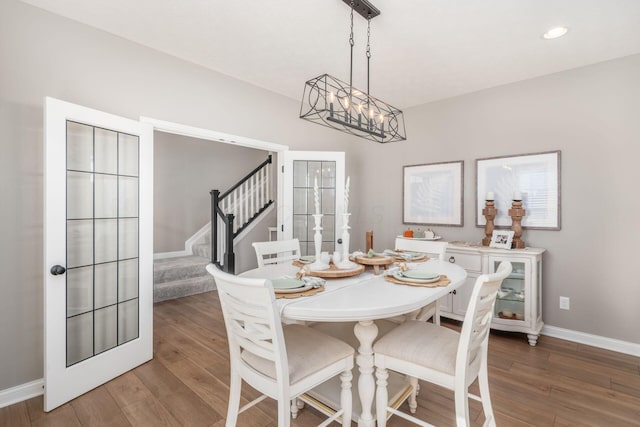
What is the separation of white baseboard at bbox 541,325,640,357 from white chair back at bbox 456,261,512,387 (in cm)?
228

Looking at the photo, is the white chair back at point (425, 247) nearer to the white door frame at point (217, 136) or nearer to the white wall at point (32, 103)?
the white door frame at point (217, 136)

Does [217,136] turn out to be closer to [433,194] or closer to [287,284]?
[287,284]

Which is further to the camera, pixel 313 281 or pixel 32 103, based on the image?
pixel 32 103

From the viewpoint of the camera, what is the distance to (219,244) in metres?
4.87

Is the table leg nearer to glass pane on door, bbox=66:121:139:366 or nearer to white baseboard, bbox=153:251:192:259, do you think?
glass pane on door, bbox=66:121:139:366

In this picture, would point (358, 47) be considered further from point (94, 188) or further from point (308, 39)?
point (94, 188)

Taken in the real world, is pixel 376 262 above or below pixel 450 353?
above

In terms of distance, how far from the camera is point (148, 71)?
271cm

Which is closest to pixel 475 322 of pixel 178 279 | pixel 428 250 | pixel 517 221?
pixel 428 250

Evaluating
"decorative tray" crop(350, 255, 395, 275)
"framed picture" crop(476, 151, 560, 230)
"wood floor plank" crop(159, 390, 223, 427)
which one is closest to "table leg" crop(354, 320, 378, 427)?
"decorative tray" crop(350, 255, 395, 275)

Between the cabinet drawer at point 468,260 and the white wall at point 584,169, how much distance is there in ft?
1.55

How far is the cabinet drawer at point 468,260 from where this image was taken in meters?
3.24

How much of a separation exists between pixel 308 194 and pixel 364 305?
275 cm

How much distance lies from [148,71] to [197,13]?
0.79 meters
